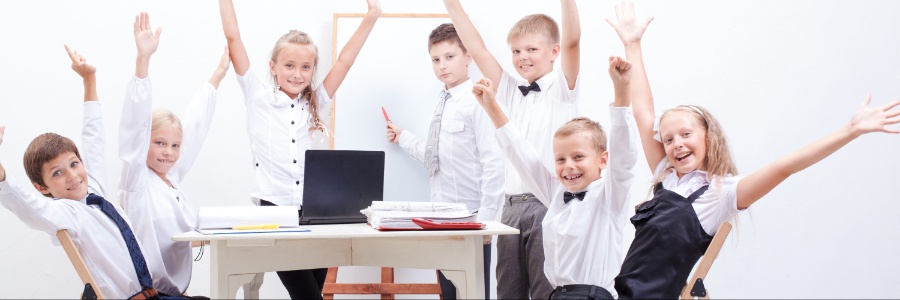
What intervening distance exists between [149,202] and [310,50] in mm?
838

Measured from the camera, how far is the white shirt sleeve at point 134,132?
2740 mm

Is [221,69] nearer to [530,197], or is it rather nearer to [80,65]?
[80,65]

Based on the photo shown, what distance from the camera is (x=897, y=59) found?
4031 mm

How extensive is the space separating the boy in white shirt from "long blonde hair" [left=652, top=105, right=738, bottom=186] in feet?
3.01

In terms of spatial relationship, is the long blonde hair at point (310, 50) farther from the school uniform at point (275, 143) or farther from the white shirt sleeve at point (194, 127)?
the white shirt sleeve at point (194, 127)

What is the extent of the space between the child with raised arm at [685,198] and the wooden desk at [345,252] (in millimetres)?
379

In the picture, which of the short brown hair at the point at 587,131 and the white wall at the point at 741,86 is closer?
the short brown hair at the point at 587,131

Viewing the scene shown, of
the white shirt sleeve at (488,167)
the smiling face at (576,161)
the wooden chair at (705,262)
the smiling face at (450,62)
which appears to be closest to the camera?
the wooden chair at (705,262)

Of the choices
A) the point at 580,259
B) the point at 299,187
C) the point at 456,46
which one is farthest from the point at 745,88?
the point at 299,187

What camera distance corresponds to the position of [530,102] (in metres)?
3.11

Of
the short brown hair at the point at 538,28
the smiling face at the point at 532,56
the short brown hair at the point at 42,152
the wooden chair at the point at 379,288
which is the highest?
the short brown hair at the point at 538,28

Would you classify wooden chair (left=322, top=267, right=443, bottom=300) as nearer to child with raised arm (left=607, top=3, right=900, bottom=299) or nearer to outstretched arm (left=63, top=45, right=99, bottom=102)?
outstretched arm (left=63, top=45, right=99, bottom=102)

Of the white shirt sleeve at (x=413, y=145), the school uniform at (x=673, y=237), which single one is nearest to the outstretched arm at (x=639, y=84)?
the school uniform at (x=673, y=237)

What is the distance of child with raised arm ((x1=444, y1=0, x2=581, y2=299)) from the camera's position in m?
2.91
